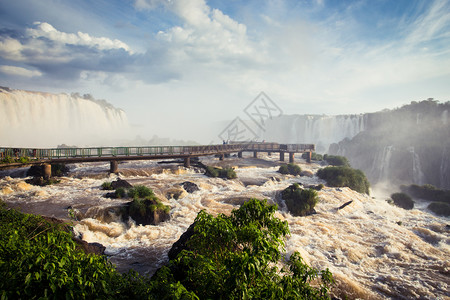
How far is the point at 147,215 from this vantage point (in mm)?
16203

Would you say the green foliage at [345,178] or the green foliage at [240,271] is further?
the green foliage at [345,178]

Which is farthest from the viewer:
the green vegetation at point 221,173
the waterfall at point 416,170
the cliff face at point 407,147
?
the cliff face at point 407,147

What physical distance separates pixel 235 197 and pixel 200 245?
16.5m

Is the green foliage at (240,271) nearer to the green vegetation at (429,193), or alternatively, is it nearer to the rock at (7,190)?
the rock at (7,190)

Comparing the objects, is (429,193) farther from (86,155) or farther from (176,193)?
(86,155)

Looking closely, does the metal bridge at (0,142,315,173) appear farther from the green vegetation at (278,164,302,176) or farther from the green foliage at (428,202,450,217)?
A: the green foliage at (428,202,450,217)

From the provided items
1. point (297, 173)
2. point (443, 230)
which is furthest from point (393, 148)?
point (443, 230)

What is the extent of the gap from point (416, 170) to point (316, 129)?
188 ft

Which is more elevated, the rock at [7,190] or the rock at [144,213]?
the rock at [7,190]

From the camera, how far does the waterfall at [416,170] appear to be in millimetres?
56062

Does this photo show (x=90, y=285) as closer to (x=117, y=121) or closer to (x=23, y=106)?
(x=23, y=106)

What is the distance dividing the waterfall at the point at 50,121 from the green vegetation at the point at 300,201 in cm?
8570

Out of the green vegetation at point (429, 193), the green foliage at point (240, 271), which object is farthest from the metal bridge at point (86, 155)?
the green vegetation at point (429, 193)

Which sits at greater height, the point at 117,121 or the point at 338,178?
the point at 117,121
